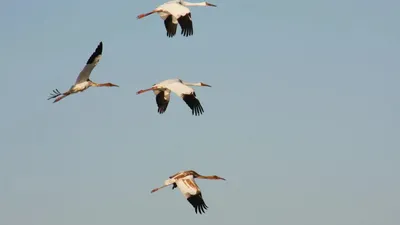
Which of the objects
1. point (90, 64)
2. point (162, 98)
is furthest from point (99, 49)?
point (162, 98)

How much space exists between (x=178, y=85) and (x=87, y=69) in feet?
12.8

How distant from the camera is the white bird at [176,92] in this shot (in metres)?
57.1

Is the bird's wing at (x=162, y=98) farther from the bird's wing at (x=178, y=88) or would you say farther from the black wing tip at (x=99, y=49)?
the black wing tip at (x=99, y=49)

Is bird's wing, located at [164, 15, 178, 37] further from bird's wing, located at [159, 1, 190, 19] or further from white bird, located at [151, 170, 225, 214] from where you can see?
white bird, located at [151, 170, 225, 214]

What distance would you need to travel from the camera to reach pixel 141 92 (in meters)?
59.8

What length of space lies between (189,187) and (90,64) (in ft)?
22.2

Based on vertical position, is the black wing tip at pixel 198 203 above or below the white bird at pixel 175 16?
below

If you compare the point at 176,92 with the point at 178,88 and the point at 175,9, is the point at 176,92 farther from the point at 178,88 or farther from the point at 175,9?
the point at 175,9

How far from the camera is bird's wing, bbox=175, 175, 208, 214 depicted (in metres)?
52.7

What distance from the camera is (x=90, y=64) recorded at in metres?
57.0

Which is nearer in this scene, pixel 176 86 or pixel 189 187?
pixel 189 187

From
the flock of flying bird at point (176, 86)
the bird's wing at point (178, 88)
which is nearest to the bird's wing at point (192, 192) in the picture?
the flock of flying bird at point (176, 86)

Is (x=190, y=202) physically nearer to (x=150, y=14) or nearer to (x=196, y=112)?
(x=196, y=112)

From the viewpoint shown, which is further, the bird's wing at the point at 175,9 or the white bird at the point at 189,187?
the bird's wing at the point at 175,9
